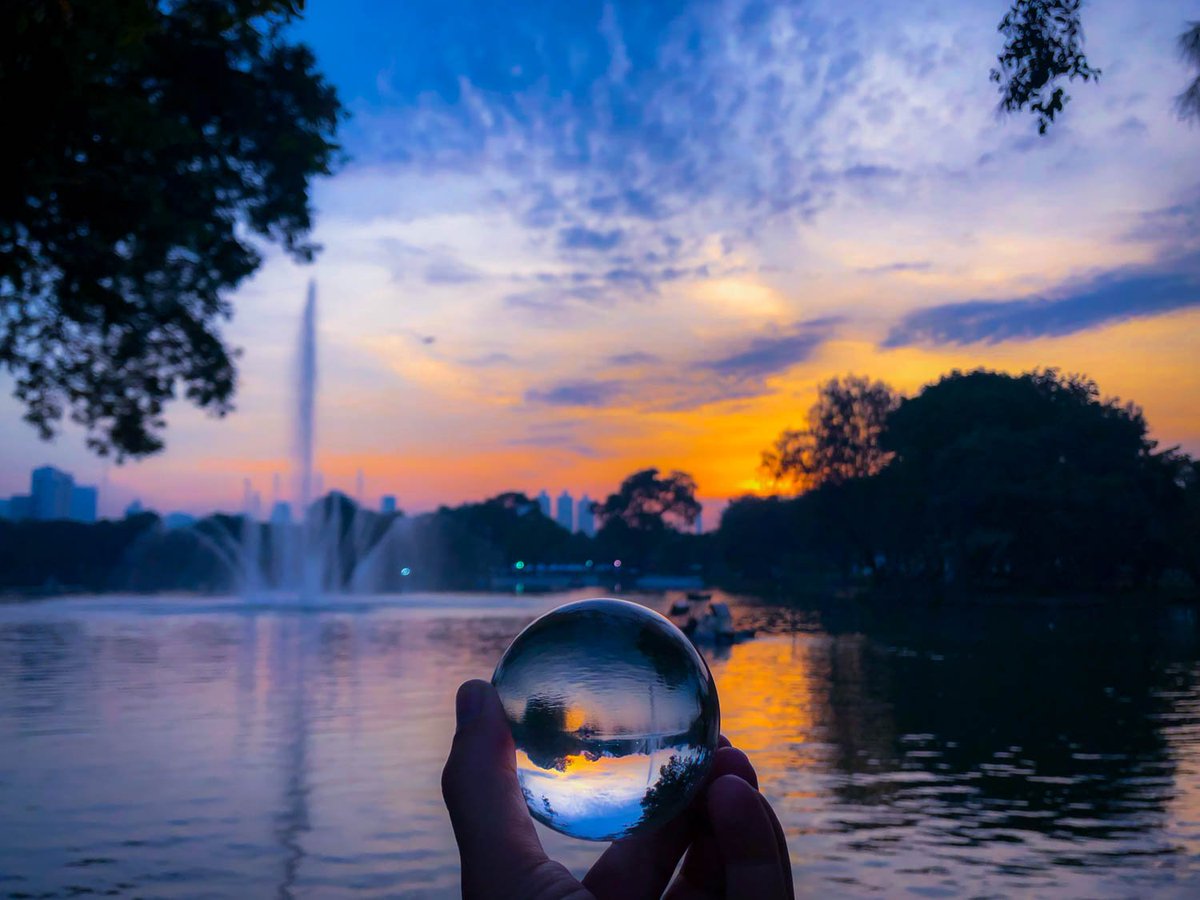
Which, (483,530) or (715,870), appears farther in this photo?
(483,530)

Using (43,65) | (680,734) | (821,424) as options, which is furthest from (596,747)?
(821,424)

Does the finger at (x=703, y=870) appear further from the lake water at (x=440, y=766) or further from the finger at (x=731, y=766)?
the lake water at (x=440, y=766)

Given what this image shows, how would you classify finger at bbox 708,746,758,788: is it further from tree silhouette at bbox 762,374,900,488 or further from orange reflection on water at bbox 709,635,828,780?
tree silhouette at bbox 762,374,900,488

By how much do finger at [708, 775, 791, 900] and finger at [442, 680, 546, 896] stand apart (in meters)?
0.29

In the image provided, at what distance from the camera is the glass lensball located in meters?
1.93

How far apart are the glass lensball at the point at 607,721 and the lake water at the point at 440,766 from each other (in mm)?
6240

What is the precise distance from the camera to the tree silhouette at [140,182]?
758 centimetres

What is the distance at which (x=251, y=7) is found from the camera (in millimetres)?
7332

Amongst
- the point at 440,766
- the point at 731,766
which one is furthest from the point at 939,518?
the point at 731,766

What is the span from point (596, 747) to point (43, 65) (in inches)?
297

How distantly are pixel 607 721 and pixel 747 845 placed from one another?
0.42 m

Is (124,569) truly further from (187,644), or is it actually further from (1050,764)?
(1050,764)

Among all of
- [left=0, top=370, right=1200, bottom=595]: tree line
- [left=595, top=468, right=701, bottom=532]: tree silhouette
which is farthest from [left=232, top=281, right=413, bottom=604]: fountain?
[left=595, top=468, right=701, bottom=532]: tree silhouette

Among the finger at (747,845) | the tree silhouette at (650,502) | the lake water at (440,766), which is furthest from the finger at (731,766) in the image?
the tree silhouette at (650,502)
